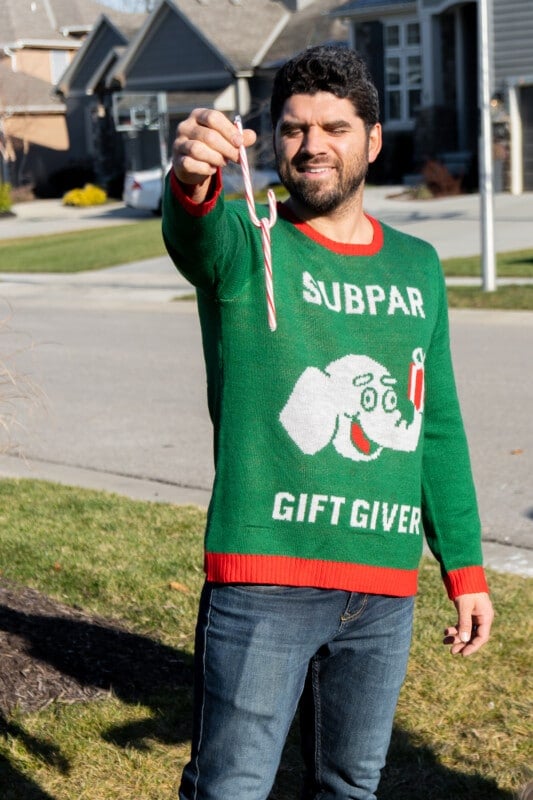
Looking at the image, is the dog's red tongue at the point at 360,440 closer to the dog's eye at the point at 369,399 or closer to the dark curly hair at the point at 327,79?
the dog's eye at the point at 369,399

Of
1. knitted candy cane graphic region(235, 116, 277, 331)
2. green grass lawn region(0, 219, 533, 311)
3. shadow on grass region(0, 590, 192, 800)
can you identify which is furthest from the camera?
green grass lawn region(0, 219, 533, 311)

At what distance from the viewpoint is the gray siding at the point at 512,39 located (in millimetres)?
29500

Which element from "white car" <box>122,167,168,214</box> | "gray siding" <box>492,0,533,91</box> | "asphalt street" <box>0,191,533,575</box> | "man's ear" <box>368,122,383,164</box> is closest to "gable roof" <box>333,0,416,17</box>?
"gray siding" <box>492,0,533,91</box>

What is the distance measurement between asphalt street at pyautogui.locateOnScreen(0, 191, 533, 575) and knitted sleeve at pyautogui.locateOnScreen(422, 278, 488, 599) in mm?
2140

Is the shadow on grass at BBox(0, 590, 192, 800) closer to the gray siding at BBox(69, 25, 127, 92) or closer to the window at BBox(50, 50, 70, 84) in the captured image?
the gray siding at BBox(69, 25, 127, 92)

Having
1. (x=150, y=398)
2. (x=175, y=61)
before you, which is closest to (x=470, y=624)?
(x=150, y=398)

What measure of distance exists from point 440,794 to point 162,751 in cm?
Answer: 88

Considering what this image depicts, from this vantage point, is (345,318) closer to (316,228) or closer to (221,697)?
(316,228)

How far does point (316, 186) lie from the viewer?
253cm

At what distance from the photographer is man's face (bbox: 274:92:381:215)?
251 centimetres

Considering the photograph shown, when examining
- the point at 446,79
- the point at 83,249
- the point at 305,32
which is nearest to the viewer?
the point at 83,249

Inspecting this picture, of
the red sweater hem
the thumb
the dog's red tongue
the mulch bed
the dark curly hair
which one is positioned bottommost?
the mulch bed

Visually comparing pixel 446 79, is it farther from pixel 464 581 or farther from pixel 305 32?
pixel 464 581

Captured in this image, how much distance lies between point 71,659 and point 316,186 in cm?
245
